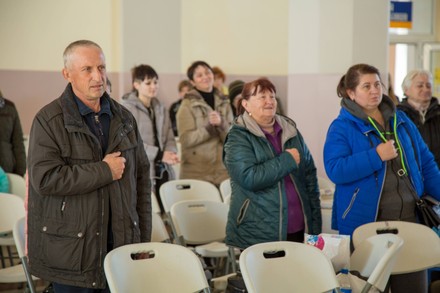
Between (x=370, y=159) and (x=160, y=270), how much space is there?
1.42 meters

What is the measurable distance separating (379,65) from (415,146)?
2.81m

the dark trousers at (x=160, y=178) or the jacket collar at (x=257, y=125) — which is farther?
the dark trousers at (x=160, y=178)

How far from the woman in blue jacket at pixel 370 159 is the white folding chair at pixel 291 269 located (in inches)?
36.1

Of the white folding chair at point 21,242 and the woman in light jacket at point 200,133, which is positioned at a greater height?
the woman in light jacket at point 200,133

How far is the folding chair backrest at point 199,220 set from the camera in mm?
4762

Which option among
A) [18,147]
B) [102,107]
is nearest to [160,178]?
[18,147]

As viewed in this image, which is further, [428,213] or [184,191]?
[184,191]

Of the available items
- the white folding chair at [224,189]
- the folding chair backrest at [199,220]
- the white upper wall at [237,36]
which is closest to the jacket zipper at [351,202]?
the folding chair backrest at [199,220]

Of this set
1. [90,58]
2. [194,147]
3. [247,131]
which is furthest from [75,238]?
[194,147]

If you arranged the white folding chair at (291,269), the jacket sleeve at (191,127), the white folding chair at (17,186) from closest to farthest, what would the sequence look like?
the white folding chair at (291,269) → the white folding chair at (17,186) → the jacket sleeve at (191,127)

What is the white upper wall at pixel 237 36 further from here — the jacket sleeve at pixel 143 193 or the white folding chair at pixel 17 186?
the jacket sleeve at pixel 143 193

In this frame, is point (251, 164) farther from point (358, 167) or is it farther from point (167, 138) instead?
point (167, 138)

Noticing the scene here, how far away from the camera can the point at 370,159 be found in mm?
4039

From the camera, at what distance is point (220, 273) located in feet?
17.9
